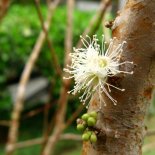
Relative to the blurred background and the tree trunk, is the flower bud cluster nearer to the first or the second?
the tree trunk

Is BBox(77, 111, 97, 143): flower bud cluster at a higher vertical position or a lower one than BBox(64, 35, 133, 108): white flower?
lower

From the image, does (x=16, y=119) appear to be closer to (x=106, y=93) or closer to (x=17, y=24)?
(x=106, y=93)

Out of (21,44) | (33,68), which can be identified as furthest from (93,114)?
(33,68)

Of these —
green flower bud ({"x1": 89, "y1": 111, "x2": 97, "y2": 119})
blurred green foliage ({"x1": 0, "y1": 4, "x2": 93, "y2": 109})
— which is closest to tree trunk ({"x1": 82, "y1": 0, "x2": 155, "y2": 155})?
green flower bud ({"x1": 89, "y1": 111, "x2": 97, "y2": 119})

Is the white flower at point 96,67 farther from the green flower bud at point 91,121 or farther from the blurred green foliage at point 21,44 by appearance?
the blurred green foliage at point 21,44

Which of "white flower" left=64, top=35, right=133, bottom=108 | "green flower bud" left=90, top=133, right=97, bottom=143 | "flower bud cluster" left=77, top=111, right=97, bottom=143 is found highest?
"white flower" left=64, top=35, right=133, bottom=108

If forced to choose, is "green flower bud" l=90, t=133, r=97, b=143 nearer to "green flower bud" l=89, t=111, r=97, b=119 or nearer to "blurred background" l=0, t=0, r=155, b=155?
"green flower bud" l=89, t=111, r=97, b=119

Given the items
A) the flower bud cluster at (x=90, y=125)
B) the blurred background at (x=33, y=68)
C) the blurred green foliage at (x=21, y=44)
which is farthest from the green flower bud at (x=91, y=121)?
the blurred green foliage at (x=21, y=44)

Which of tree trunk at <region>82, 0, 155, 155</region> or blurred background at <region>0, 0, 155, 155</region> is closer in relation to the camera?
tree trunk at <region>82, 0, 155, 155</region>

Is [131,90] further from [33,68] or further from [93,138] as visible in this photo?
[33,68]

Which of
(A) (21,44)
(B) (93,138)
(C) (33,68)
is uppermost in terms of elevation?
(A) (21,44)

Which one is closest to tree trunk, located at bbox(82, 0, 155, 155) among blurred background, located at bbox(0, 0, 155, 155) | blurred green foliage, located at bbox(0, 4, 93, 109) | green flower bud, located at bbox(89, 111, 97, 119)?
green flower bud, located at bbox(89, 111, 97, 119)
